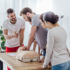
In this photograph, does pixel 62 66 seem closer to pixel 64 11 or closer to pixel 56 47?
pixel 56 47

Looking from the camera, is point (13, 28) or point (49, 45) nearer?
point (49, 45)

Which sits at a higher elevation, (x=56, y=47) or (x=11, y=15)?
(x=11, y=15)

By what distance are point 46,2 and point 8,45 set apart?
122 cm

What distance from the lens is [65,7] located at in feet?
10.3

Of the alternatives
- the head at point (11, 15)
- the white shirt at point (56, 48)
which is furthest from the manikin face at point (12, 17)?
the white shirt at point (56, 48)

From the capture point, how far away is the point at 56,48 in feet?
5.74

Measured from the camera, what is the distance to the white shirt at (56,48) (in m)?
1.71

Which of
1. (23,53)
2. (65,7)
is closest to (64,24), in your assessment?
(65,7)

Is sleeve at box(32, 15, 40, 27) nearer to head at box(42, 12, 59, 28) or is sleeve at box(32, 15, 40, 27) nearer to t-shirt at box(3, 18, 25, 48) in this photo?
head at box(42, 12, 59, 28)

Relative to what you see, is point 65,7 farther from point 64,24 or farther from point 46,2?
point 46,2

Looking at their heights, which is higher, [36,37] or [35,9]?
[35,9]

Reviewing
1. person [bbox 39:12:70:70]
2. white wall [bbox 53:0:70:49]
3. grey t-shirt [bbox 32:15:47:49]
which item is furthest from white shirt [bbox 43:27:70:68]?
white wall [bbox 53:0:70:49]

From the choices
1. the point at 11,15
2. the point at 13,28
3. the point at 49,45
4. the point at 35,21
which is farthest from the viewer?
the point at 13,28

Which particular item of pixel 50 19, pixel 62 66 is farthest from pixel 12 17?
pixel 62 66
